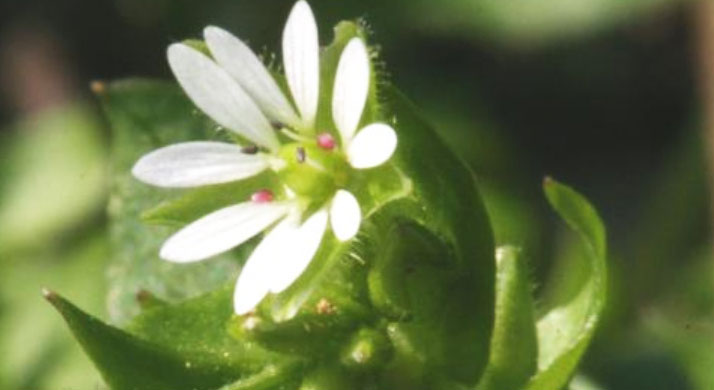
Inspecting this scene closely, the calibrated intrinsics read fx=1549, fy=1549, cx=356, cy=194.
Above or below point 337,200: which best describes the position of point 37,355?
below

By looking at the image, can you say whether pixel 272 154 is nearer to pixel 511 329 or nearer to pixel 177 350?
pixel 177 350

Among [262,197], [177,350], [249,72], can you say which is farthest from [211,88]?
[177,350]

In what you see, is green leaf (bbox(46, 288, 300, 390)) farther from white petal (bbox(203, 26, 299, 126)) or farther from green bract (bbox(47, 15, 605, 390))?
white petal (bbox(203, 26, 299, 126))

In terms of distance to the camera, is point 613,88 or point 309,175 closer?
point 309,175

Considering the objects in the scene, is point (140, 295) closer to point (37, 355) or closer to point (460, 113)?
point (37, 355)

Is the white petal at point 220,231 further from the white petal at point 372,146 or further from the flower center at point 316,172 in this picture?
the white petal at point 372,146

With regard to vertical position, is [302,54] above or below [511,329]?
above

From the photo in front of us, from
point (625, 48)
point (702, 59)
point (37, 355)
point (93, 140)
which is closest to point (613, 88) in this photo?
point (625, 48)
